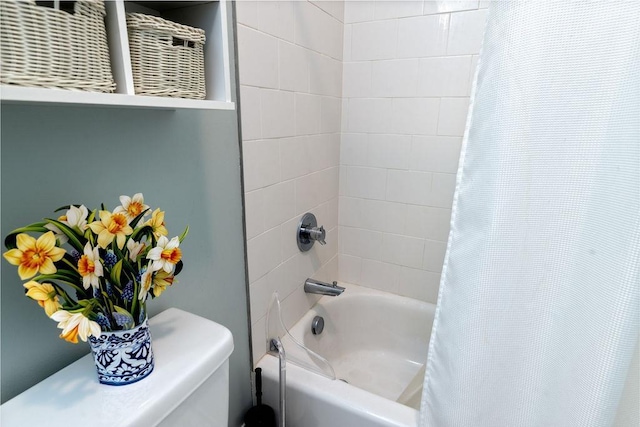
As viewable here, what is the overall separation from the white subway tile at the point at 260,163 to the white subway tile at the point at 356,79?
0.61 meters

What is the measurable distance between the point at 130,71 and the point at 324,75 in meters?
1.02

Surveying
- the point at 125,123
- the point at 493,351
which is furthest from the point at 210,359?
the point at 493,351

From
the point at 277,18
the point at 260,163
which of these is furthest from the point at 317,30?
the point at 260,163

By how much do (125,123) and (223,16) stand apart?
0.28 m

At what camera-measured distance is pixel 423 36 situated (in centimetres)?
139

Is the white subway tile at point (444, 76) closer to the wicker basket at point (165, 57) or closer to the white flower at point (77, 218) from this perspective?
the wicker basket at point (165, 57)

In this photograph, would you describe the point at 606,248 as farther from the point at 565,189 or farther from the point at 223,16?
the point at 223,16

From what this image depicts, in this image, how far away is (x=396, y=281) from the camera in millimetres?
1703

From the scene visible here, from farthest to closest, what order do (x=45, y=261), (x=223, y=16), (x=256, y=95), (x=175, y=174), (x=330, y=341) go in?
(x=330, y=341) < (x=256, y=95) < (x=175, y=174) < (x=223, y=16) < (x=45, y=261)

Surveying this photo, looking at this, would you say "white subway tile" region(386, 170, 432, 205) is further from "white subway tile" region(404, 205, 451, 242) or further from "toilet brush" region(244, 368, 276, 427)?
"toilet brush" region(244, 368, 276, 427)

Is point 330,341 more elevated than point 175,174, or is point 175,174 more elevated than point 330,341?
point 175,174

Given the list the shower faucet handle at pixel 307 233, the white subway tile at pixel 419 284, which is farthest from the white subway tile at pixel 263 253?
the white subway tile at pixel 419 284

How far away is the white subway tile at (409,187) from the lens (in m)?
1.52

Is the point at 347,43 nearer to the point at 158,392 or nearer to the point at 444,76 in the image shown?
the point at 444,76
